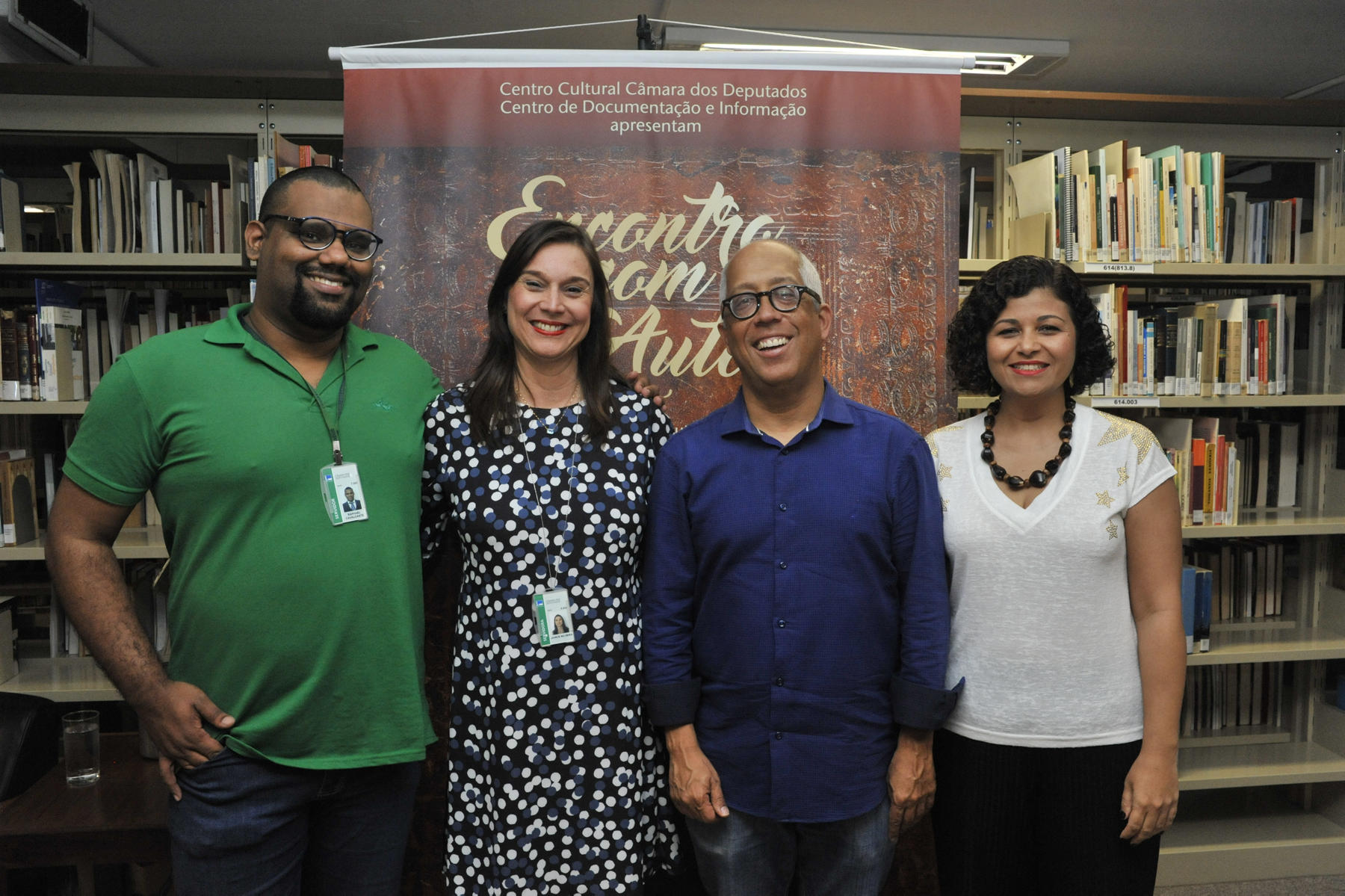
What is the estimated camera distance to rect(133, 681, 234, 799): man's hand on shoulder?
1.47m

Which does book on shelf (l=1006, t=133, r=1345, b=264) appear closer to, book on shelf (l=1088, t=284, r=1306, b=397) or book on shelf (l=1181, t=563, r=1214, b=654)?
book on shelf (l=1088, t=284, r=1306, b=397)

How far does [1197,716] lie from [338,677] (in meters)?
3.32

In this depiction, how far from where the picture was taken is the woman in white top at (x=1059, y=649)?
155 cm

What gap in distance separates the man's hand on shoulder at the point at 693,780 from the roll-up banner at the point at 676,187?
873mm

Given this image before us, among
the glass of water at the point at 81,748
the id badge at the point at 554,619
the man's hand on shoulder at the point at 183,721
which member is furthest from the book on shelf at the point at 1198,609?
the glass of water at the point at 81,748

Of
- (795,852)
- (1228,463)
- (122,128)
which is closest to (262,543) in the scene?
(795,852)

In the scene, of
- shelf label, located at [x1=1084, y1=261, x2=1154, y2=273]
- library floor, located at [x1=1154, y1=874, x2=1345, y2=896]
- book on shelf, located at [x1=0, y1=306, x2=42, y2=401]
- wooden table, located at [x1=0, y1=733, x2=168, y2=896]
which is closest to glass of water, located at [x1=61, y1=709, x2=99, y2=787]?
wooden table, located at [x1=0, y1=733, x2=168, y2=896]

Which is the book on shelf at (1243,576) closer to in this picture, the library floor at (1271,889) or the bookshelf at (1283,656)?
the bookshelf at (1283,656)

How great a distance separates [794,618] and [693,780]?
367 mm

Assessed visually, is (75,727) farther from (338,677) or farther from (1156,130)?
(1156,130)

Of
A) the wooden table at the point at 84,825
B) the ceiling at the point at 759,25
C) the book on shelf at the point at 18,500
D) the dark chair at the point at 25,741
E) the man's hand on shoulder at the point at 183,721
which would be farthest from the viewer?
the ceiling at the point at 759,25

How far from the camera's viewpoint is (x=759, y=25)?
11.4 feet

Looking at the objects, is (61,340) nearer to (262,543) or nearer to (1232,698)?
(262,543)

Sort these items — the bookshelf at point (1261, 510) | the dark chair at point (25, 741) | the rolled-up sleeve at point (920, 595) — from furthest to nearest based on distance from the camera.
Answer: the bookshelf at point (1261, 510) → the dark chair at point (25, 741) → the rolled-up sleeve at point (920, 595)
